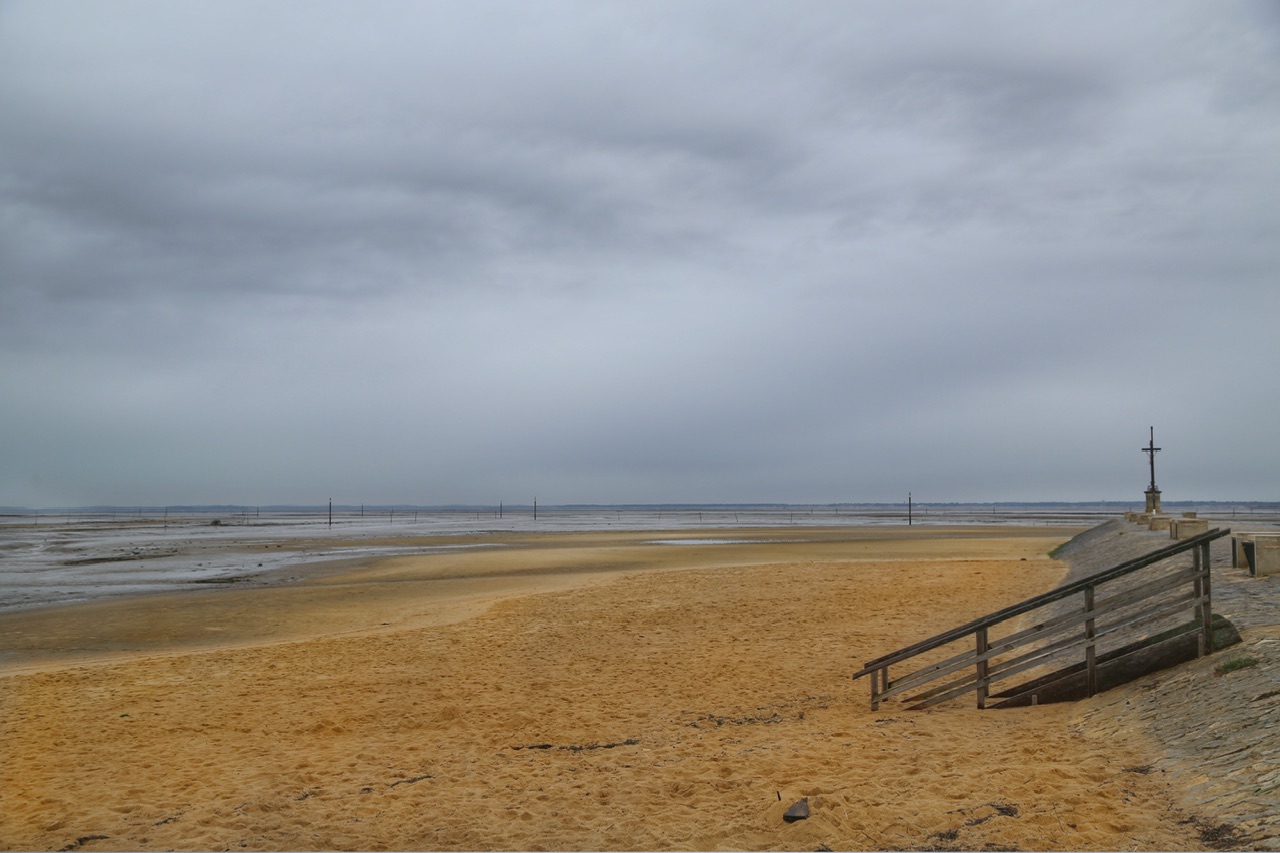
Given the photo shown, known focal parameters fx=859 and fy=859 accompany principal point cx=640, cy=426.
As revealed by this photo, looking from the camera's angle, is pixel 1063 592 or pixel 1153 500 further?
pixel 1153 500

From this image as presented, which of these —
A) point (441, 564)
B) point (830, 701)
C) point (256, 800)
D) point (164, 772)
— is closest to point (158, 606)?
point (441, 564)

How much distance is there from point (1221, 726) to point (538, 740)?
7.01m

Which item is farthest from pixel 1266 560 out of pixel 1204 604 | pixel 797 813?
pixel 797 813

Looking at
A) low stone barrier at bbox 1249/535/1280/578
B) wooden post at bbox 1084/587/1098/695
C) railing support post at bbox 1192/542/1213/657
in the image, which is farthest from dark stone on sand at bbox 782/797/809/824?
low stone barrier at bbox 1249/535/1280/578

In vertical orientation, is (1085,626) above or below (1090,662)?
above

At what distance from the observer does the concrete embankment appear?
19.3 feet

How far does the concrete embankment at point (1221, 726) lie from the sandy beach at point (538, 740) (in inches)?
9.4

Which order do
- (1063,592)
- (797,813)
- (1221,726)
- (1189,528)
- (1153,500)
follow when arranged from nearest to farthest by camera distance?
(797,813)
(1221,726)
(1063,592)
(1189,528)
(1153,500)

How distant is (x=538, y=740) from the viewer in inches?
409

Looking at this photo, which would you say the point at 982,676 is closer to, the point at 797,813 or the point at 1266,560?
the point at 797,813

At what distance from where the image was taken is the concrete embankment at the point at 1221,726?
5.89 metres

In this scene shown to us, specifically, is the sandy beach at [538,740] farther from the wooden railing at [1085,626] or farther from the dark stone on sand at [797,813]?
the wooden railing at [1085,626]

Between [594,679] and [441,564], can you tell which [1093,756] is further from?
[441,564]

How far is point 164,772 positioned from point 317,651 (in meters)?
6.65
